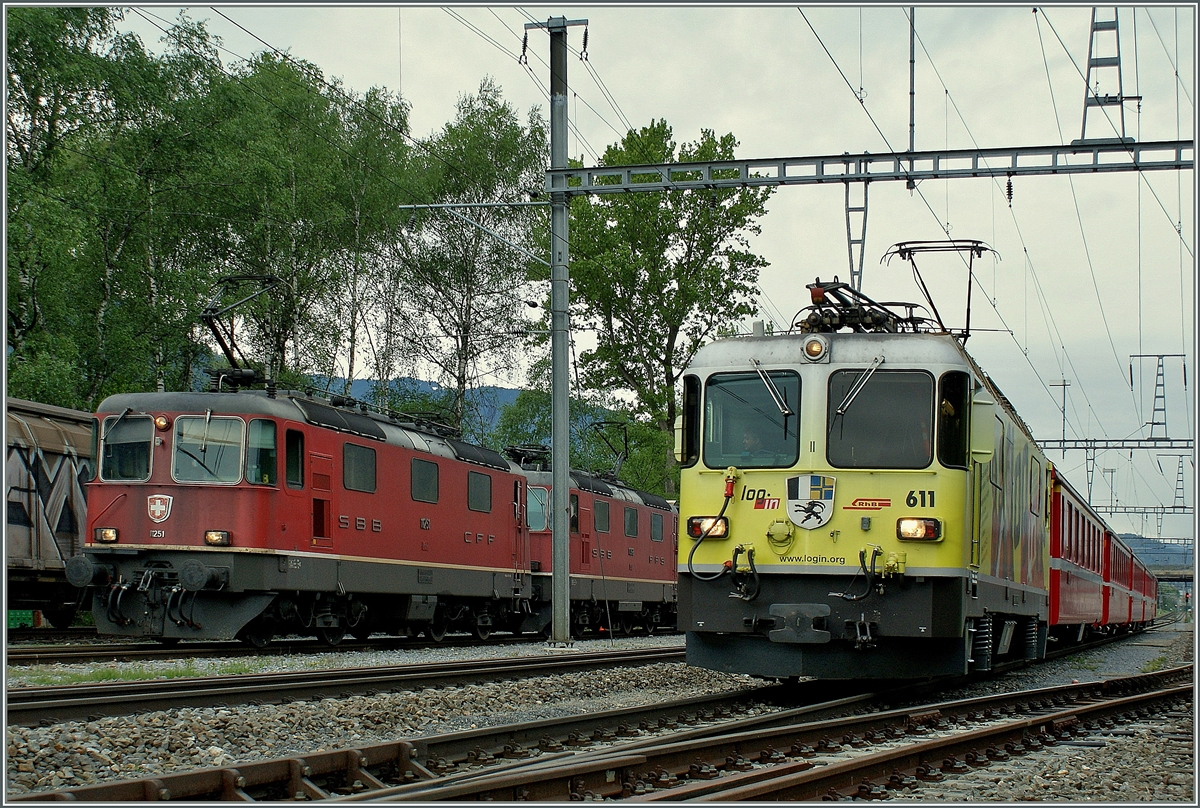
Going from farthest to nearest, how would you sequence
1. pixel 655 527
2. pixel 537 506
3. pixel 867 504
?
pixel 655 527
pixel 537 506
pixel 867 504

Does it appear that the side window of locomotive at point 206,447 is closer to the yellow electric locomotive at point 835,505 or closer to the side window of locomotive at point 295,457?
the side window of locomotive at point 295,457

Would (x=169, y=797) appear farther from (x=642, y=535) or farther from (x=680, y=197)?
(x=680, y=197)

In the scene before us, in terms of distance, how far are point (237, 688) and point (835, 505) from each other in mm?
5395

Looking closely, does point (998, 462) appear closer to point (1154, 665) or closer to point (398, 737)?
point (398, 737)

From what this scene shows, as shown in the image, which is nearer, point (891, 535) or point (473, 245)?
point (891, 535)

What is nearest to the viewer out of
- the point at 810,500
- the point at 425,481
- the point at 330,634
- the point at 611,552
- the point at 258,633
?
the point at 810,500

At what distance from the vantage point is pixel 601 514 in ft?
84.7

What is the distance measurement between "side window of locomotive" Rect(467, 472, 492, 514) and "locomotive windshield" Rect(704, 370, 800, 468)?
9985mm

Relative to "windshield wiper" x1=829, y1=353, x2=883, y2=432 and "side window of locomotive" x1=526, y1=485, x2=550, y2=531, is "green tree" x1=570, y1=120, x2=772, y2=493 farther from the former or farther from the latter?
"windshield wiper" x1=829, y1=353, x2=883, y2=432

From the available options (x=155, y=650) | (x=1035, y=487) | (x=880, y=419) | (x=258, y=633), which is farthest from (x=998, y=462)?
(x=155, y=650)

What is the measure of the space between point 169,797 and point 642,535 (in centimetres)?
2290

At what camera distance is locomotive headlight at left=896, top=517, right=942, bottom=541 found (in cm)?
1070

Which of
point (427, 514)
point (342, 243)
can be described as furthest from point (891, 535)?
point (342, 243)

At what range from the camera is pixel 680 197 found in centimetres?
3938
